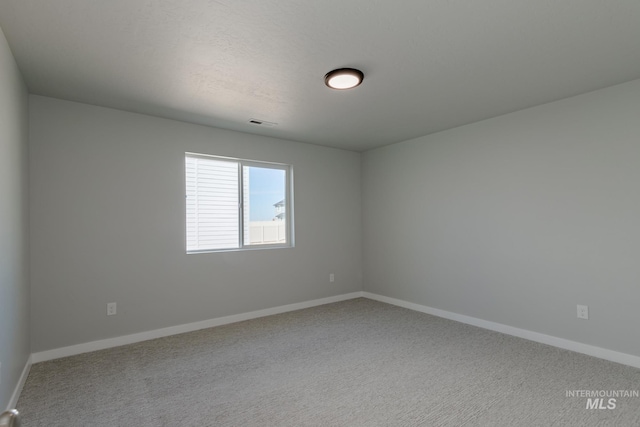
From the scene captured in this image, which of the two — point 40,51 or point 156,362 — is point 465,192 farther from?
point 40,51

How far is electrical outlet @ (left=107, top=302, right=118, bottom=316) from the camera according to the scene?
330 cm

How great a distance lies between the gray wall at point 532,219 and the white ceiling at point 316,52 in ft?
1.24

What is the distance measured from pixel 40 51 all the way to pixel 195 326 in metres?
2.87

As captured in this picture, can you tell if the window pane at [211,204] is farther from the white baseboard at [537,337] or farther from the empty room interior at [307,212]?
the white baseboard at [537,337]

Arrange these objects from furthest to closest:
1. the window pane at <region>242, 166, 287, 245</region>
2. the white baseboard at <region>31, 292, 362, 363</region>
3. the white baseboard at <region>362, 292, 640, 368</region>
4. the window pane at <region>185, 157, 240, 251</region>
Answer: the window pane at <region>242, 166, 287, 245</region> → the window pane at <region>185, 157, 240, 251</region> → the white baseboard at <region>31, 292, 362, 363</region> → the white baseboard at <region>362, 292, 640, 368</region>

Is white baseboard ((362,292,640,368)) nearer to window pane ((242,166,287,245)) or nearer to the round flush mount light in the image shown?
window pane ((242,166,287,245))

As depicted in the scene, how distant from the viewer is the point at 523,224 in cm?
348

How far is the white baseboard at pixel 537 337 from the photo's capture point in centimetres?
280

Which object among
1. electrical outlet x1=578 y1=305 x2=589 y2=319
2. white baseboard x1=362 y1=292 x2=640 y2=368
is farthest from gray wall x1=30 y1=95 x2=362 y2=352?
electrical outlet x1=578 y1=305 x2=589 y2=319

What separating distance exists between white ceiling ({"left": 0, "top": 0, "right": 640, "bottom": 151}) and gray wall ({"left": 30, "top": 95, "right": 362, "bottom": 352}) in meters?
0.34

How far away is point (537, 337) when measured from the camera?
3322 millimetres

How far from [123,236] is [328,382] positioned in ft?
8.12

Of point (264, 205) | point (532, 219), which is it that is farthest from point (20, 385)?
point (532, 219)

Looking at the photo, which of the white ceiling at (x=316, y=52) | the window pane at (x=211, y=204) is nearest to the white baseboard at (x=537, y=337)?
the white ceiling at (x=316, y=52)
